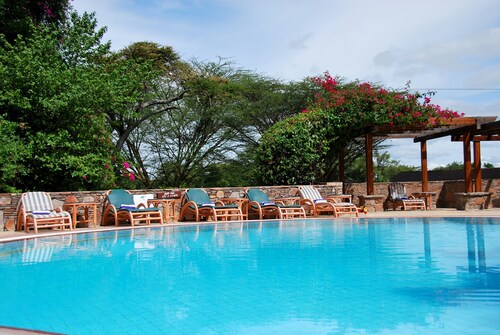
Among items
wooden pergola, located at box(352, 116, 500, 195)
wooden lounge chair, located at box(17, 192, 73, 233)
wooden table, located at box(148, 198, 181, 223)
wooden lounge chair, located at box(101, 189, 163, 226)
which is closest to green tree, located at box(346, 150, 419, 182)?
wooden pergola, located at box(352, 116, 500, 195)

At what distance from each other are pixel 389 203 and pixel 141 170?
10.4 m


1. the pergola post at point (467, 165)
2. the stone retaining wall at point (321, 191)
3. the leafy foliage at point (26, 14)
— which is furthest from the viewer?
the pergola post at point (467, 165)

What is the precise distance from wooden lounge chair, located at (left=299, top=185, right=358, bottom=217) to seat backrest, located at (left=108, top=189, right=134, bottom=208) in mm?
4382

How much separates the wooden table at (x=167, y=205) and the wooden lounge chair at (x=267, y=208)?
6.31 ft

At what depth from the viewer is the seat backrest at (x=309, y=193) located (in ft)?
43.6

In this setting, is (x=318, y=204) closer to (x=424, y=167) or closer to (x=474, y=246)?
(x=424, y=167)

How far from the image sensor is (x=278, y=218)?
42.8ft

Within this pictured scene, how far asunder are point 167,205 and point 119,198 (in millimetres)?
1194

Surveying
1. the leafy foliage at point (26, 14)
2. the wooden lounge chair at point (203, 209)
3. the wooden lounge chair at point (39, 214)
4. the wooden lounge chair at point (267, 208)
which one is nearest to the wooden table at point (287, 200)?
the wooden lounge chair at point (267, 208)

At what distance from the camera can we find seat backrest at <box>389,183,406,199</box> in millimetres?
16047

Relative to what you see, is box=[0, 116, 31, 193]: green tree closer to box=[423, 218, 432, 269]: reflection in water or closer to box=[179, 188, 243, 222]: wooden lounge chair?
box=[179, 188, 243, 222]: wooden lounge chair

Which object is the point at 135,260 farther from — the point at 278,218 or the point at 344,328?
the point at 278,218

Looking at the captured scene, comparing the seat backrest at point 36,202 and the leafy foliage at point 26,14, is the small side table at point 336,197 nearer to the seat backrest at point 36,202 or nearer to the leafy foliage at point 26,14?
the seat backrest at point 36,202

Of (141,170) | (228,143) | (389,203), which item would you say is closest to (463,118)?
(389,203)
